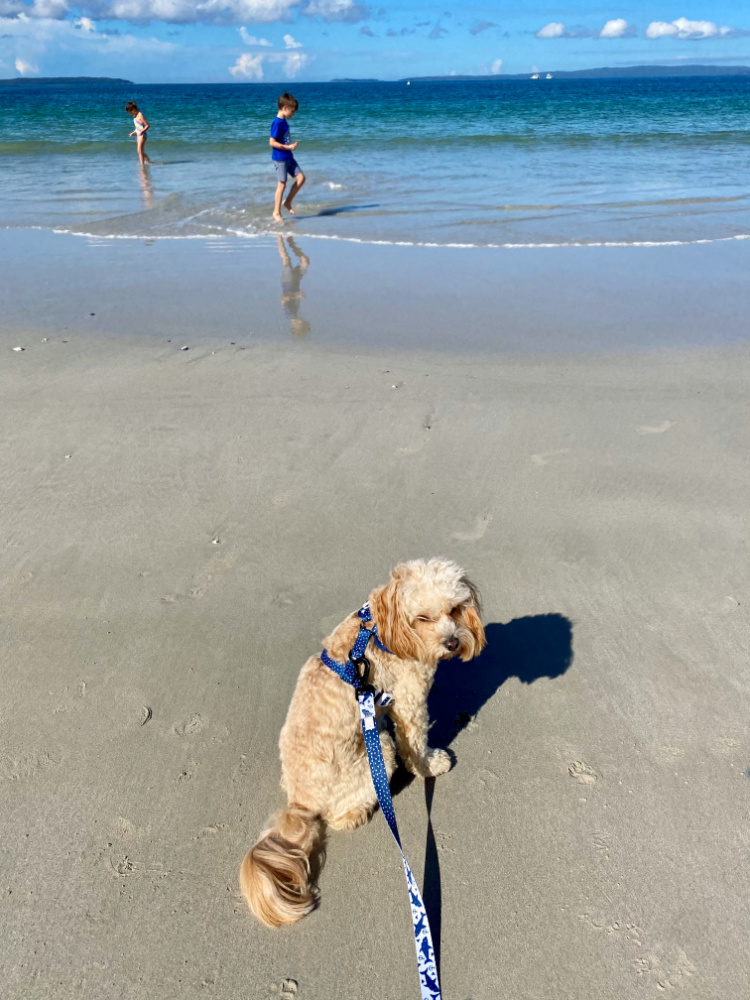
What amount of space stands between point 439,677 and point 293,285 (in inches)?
259

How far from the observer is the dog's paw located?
9.87 feet

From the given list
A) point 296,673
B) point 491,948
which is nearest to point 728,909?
point 491,948

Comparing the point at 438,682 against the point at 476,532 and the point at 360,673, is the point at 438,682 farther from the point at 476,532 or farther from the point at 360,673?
the point at 476,532

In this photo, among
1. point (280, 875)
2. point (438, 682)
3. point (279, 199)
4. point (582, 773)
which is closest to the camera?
point (280, 875)

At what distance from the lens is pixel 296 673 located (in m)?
3.50

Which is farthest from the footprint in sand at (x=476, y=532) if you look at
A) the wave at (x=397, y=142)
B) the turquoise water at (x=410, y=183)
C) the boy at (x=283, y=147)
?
the wave at (x=397, y=142)

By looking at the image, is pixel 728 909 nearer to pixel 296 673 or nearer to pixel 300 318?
pixel 296 673

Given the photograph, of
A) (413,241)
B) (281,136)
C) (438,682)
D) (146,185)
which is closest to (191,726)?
(438,682)

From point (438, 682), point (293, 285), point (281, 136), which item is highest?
point (281, 136)

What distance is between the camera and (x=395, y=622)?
102 inches

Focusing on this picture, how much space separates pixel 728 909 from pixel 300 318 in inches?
259

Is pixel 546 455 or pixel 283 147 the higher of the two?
pixel 283 147

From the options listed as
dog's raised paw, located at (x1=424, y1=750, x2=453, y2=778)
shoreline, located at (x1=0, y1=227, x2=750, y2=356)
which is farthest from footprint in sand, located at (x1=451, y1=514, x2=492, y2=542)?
shoreline, located at (x1=0, y1=227, x2=750, y2=356)

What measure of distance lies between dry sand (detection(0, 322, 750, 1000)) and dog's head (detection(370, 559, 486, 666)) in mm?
779
